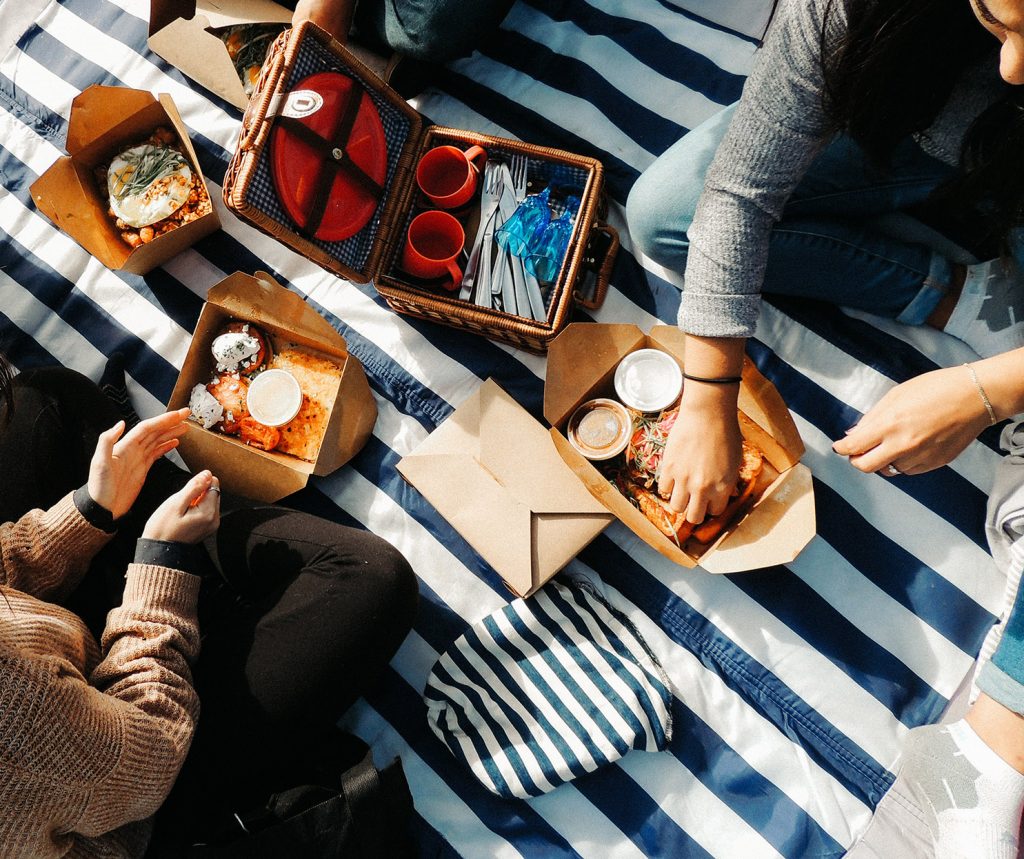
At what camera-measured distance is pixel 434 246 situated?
137 cm

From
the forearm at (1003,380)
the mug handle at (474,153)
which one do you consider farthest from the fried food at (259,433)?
the forearm at (1003,380)

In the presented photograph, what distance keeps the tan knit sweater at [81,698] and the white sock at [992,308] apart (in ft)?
4.47

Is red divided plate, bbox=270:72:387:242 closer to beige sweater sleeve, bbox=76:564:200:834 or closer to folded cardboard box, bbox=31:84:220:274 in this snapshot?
folded cardboard box, bbox=31:84:220:274

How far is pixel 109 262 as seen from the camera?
4.76ft

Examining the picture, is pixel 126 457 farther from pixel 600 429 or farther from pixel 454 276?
pixel 600 429

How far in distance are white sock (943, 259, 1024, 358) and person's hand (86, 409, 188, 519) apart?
136cm

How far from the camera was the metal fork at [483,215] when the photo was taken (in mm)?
1337

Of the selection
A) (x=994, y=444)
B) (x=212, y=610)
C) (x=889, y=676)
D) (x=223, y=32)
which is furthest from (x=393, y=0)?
(x=889, y=676)

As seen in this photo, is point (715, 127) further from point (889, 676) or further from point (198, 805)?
point (198, 805)

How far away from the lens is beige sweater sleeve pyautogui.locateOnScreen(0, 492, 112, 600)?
115 cm

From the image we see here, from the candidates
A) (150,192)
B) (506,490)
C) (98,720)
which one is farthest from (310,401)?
(98,720)

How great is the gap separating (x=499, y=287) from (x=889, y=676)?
0.95m

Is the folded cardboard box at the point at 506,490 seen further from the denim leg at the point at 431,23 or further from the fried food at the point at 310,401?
the denim leg at the point at 431,23

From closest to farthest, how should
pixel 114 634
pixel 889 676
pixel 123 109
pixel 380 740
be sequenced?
pixel 114 634, pixel 889 676, pixel 380 740, pixel 123 109
